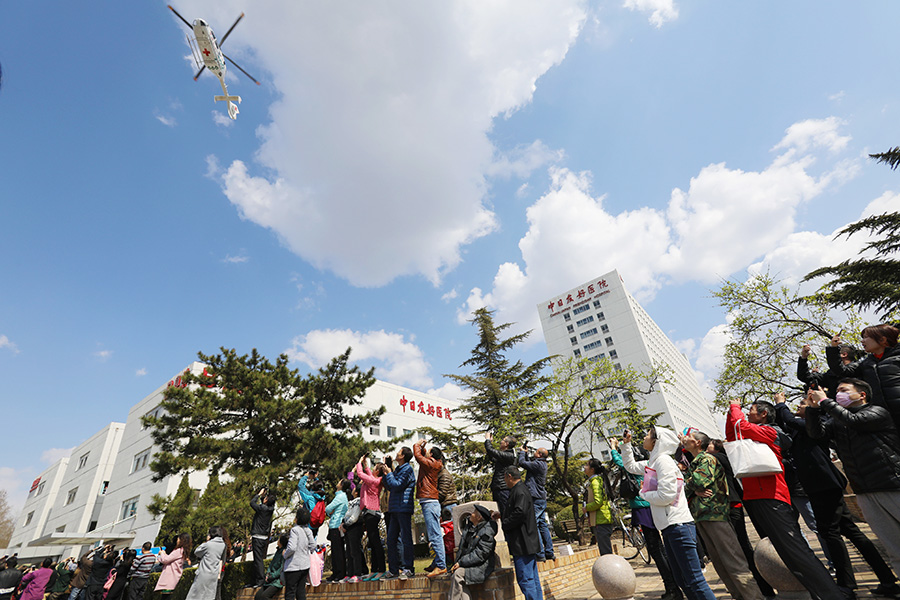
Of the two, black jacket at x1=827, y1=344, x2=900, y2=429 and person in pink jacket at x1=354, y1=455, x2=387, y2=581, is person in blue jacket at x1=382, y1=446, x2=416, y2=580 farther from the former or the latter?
black jacket at x1=827, y1=344, x2=900, y2=429

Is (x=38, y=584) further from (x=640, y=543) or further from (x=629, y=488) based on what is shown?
(x=640, y=543)

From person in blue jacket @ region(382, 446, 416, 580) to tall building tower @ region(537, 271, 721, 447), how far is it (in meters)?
65.3

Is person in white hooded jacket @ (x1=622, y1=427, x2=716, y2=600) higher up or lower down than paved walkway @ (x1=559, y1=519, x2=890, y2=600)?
higher up

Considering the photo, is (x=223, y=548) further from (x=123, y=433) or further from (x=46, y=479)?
(x=46, y=479)

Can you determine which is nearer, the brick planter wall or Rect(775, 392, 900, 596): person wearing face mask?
Rect(775, 392, 900, 596): person wearing face mask

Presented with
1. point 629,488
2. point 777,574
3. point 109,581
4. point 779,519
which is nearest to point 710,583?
point 629,488

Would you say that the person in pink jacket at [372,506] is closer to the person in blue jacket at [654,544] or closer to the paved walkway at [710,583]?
the paved walkway at [710,583]

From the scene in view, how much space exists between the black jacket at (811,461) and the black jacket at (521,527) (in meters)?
2.97

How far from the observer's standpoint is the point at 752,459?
3.75 metres

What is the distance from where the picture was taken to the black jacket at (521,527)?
4.77 metres

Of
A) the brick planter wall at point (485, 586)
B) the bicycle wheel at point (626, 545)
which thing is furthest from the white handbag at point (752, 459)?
the bicycle wheel at point (626, 545)

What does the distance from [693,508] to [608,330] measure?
73.8 meters

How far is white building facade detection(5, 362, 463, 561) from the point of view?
25516 millimetres

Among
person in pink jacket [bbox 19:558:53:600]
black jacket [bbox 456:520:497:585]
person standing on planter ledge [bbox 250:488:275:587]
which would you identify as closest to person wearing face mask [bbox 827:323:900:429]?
black jacket [bbox 456:520:497:585]
